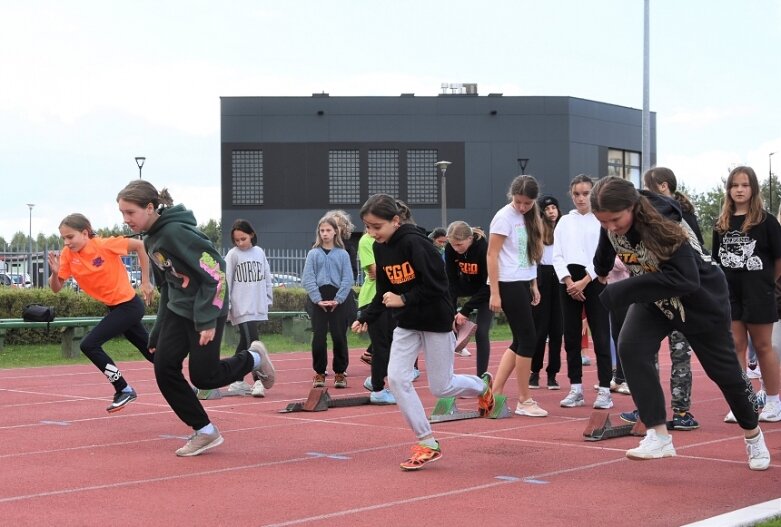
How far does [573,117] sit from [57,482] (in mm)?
55874

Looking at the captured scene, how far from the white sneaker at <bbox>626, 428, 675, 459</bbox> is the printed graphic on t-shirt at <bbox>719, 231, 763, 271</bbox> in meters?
2.44

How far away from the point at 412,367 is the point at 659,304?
1618 mm

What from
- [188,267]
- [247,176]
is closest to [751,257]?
[188,267]

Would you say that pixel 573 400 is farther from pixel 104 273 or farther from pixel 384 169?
pixel 384 169

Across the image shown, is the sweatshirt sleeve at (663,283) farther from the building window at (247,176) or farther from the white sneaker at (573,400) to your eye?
the building window at (247,176)

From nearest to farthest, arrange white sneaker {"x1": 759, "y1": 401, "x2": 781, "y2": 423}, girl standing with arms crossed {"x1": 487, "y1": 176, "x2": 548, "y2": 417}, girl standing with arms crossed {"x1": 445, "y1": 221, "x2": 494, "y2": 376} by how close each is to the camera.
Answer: white sneaker {"x1": 759, "y1": 401, "x2": 781, "y2": 423} → girl standing with arms crossed {"x1": 487, "y1": 176, "x2": 548, "y2": 417} → girl standing with arms crossed {"x1": 445, "y1": 221, "x2": 494, "y2": 376}

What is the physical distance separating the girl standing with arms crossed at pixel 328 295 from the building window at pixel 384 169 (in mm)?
45902

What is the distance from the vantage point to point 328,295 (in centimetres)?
1245

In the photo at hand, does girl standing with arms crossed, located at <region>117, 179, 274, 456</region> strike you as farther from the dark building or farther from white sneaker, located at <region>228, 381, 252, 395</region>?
the dark building

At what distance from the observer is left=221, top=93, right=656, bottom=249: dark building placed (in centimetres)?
5819

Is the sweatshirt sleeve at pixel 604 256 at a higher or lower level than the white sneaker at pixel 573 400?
higher

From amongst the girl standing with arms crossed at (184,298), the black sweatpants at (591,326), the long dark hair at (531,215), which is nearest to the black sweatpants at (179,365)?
the girl standing with arms crossed at (184,298)

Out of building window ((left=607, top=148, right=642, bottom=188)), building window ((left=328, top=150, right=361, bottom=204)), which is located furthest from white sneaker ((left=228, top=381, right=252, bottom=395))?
building window ((left=607, top=148, right=642, bottom=188))

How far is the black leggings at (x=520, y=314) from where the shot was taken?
9.50m
